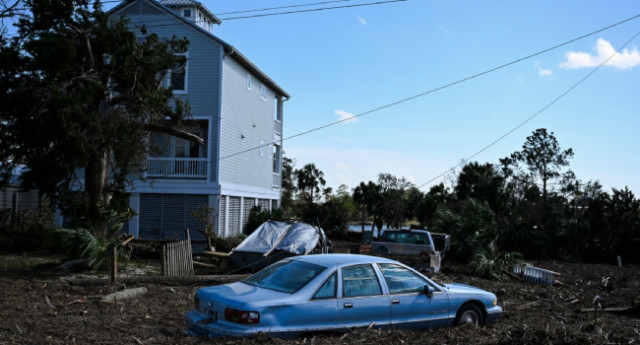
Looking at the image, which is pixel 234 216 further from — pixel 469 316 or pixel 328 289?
pixel 328 289

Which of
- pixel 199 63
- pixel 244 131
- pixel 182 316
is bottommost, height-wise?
pixel 182 316

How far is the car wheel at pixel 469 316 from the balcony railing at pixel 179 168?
54.7ft

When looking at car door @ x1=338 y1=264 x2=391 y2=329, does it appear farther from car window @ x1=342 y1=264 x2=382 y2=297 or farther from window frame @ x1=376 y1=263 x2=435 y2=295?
window frame @ x1=376 y1=263 x2=435 y2=295

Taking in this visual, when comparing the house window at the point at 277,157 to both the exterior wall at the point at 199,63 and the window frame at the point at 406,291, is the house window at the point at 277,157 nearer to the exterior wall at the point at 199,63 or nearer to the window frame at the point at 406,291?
the exterior wall at the point at 199,63

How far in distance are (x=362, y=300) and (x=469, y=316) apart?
204 centimetres

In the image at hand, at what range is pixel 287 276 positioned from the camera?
7.73 m

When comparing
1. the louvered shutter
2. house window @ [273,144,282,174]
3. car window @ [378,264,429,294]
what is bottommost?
car window @ [378,264,429,294]

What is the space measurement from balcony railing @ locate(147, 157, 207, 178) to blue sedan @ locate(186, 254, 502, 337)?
16.2 metres

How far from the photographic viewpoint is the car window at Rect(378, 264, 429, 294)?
791 cm

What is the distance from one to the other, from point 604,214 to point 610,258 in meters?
2.02

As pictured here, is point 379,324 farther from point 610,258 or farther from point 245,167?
point 610,258

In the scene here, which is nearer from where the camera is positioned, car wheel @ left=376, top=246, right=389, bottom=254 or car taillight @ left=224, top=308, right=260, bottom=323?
car taillight @ left=224, top=308, right=260, bottom=323

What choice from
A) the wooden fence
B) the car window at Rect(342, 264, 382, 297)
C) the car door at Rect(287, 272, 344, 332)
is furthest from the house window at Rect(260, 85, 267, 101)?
the car door at Rect(287, 272, 344, 332)

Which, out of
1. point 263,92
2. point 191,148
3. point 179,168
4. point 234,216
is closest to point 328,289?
point 179,168
